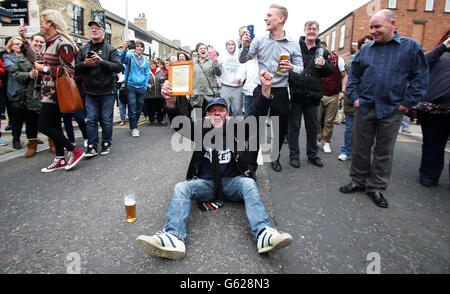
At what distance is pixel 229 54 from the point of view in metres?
5.68

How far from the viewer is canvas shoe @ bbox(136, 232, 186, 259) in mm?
1774

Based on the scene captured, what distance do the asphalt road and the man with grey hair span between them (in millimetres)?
419

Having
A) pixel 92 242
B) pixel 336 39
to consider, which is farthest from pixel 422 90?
pixel 336 39

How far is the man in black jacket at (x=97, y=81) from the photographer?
4.37m

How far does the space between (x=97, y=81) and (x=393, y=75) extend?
14.6 ft

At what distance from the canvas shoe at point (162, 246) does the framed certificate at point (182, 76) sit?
5.57 feet

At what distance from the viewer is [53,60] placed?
371 centimetres

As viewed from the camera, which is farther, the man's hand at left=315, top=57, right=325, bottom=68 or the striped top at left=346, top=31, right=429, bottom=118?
the man's hand at left=315, top=57, right=325, bottom=68

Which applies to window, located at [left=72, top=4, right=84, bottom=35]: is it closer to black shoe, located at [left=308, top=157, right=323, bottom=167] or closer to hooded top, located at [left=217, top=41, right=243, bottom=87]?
hooded top, located at [left=217, top=41, right=243, bottom=87]

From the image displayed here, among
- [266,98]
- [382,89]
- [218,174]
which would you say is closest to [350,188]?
[382,89]

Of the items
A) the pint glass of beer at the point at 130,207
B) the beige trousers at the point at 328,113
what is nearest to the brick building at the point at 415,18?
the beige trousers at the point at 328,113

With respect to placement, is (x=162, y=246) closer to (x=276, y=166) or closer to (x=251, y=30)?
(x=276, y=166)

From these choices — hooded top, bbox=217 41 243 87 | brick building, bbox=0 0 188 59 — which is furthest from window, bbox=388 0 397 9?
hooded top, bbox=217 41 243 87
